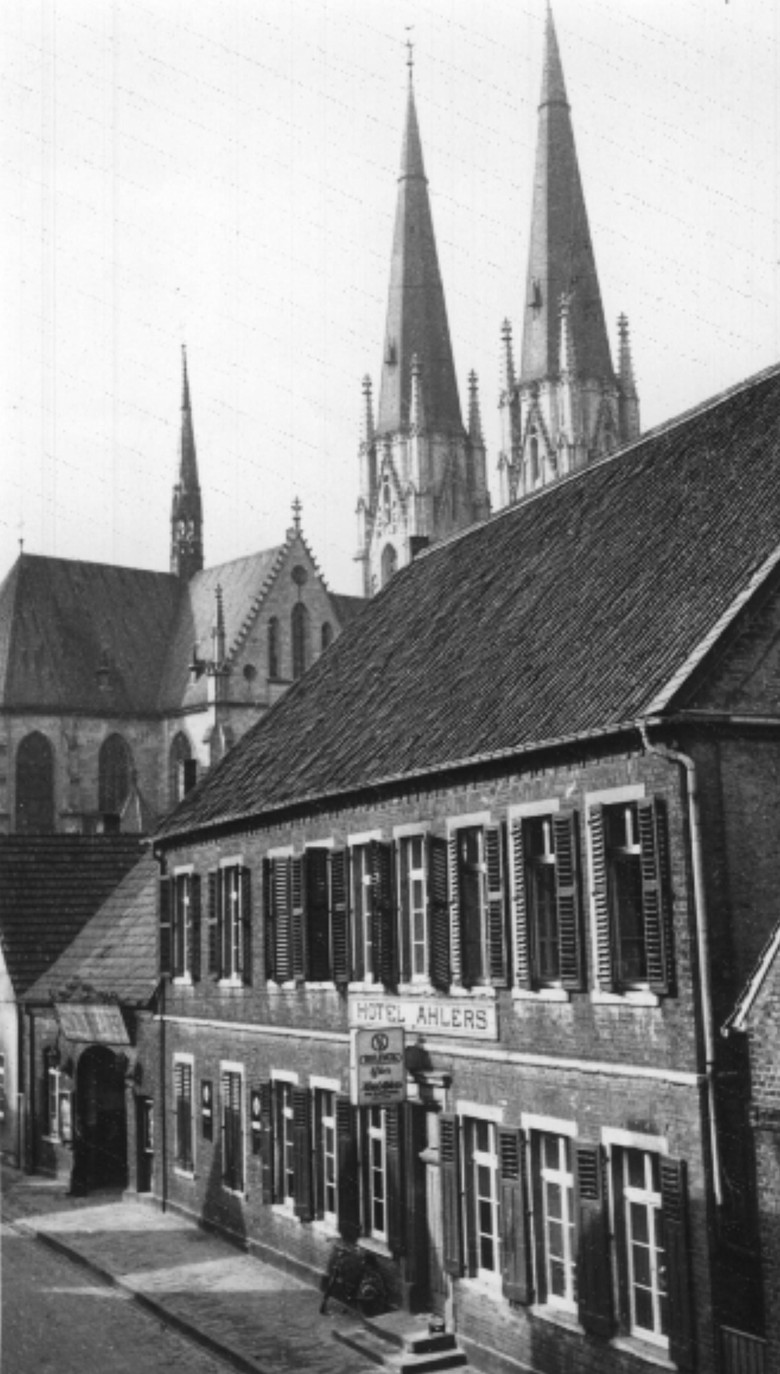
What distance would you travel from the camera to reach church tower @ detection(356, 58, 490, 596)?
9144cm

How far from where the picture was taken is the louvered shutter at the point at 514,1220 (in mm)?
16594

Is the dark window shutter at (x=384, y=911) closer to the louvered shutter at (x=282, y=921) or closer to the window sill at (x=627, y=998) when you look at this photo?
the louvered shutter at (x=282, y=921)

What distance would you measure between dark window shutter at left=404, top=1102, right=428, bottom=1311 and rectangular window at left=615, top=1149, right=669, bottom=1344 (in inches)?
170

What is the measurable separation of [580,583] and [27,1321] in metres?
11.4

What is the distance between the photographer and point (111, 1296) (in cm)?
2181

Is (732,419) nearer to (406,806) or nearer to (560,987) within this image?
(406,806)

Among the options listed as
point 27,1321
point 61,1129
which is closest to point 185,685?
point 61,1129

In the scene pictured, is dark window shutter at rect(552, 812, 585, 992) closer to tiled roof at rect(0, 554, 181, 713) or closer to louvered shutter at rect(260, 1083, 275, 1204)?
louvered shutter at rect(260, 1083, 275, 1204)

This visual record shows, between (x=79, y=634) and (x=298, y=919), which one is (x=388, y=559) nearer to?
(x=79, y=634)

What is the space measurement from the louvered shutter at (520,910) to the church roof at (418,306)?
76051mm

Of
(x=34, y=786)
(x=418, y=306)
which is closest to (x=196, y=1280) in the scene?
(x=34, y=786)

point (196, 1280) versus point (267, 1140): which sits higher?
point (267, 1140)

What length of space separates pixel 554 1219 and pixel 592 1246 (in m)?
1.02

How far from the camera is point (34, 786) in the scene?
218ft
